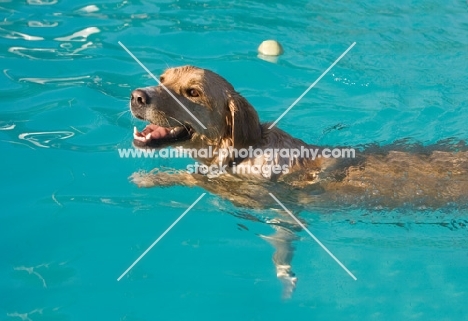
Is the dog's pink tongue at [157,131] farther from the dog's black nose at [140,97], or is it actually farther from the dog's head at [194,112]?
the dog's black nose at [140,97]

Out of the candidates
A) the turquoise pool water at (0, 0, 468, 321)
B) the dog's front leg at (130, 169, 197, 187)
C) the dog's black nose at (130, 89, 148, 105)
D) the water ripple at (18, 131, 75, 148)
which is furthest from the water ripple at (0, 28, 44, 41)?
the dog's black nose at (130, 89, 148, 105)

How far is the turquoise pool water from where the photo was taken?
5609 mm

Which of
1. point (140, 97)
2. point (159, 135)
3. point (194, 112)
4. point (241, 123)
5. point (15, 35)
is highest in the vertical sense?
point (140, 97)

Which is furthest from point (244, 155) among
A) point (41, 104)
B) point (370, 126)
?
point (41, 104)

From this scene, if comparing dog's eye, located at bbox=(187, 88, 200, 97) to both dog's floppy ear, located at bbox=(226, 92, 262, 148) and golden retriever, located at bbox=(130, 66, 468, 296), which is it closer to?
golden retriever, located at bbox=(130, 66, 468, 296)

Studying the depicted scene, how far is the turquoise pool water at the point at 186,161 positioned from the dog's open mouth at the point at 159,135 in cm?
77

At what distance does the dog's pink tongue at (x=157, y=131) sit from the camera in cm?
601

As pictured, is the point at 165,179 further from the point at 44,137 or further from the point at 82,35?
A: the point at 82,35

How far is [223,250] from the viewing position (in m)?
6.13

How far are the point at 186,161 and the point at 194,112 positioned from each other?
4.12 feet

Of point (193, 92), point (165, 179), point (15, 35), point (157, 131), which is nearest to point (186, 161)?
point (165, 179)

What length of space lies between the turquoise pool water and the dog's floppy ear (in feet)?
2.33

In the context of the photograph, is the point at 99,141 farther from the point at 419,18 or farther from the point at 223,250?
the point at 419,18

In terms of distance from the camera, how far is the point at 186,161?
23.1 feet
